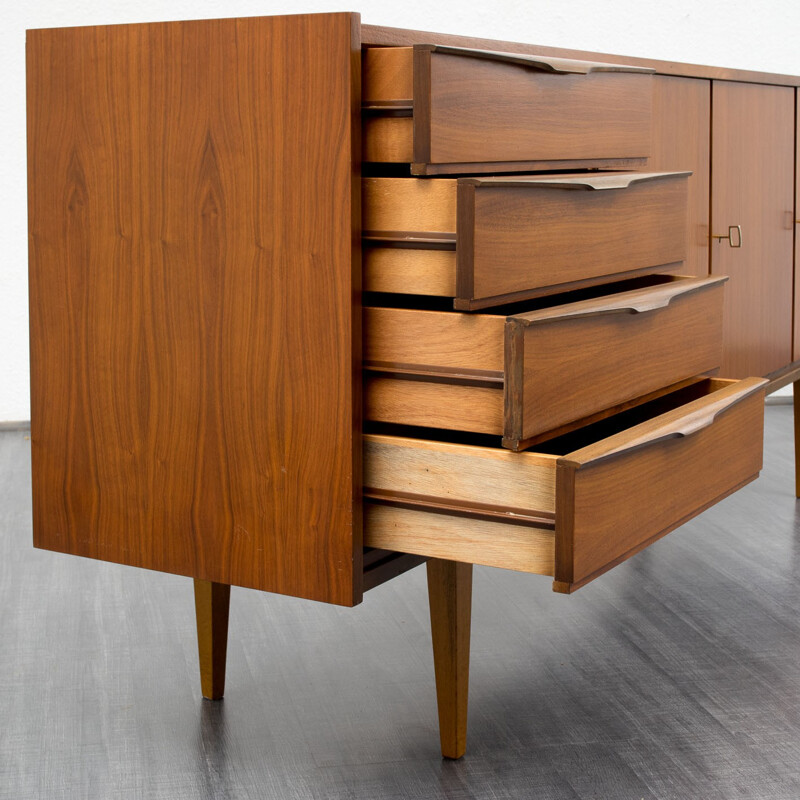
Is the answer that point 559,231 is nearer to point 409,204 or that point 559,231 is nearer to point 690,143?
point 409,204

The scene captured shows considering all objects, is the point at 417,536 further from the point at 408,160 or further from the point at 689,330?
the point at 689,330

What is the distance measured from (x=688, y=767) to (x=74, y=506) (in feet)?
2.66

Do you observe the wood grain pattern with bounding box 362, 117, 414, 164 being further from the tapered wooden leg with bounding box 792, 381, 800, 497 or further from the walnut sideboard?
the tapered wooden leg with bounding box 792, 381, 800, 497

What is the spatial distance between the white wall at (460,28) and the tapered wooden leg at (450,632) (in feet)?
7.78

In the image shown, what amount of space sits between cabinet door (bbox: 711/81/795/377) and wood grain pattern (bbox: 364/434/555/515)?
3.68 feet

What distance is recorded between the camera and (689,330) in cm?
152

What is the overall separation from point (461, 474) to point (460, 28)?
2.69m

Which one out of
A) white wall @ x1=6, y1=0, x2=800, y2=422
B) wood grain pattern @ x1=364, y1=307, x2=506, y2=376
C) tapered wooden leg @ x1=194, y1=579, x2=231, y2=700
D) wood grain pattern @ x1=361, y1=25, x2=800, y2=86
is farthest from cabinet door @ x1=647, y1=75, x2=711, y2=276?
white wall @ x1=6, y1=0, x2=800, y2=422

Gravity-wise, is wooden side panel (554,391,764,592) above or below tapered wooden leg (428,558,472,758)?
above

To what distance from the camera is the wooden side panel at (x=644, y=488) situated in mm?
1102

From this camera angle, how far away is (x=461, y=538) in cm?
118

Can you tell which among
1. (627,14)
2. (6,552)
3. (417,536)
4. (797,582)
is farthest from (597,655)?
(627,14)

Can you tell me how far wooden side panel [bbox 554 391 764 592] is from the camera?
1102 millimetres

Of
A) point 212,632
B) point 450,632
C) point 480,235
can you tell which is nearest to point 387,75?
point 480,235
